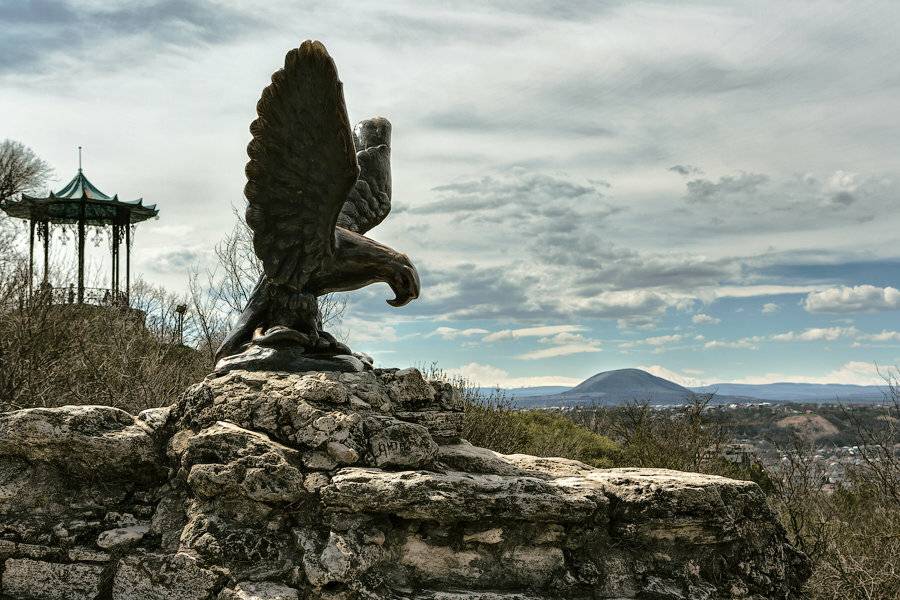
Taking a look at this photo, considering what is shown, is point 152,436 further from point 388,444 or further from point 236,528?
point 388,444

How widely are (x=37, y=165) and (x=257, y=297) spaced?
81.2 ft

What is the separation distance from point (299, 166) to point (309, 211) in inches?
14.0

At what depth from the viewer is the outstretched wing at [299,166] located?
512 cm

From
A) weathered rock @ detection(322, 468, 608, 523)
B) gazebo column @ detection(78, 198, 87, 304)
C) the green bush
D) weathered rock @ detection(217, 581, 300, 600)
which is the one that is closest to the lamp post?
gazebo column @ detection(78, 198, 87, 304)

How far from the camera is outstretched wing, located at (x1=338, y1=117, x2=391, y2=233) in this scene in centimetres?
646

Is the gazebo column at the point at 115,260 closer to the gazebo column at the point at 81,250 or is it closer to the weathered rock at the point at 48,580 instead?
the gazebo column at the point at 81,250

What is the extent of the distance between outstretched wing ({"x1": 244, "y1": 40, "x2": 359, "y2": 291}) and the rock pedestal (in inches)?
35.0

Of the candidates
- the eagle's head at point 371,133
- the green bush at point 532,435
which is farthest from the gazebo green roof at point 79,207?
the eagle's head at point 371,133

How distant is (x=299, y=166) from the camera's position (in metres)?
5.48

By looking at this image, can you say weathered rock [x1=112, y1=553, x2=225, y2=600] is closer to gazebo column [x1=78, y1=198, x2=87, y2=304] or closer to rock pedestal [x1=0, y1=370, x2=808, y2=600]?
rock pedestal [x1=0, y1=370, x2=808, y2=600]

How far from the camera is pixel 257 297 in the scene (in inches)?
245

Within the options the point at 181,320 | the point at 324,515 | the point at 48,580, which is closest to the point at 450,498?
the point at 324,515

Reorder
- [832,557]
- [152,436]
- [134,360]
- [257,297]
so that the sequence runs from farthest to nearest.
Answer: [134,360] → [832,557] → [257,297] → [152,436]

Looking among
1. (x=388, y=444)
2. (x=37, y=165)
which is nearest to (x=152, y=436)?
(x=388, y=444)
